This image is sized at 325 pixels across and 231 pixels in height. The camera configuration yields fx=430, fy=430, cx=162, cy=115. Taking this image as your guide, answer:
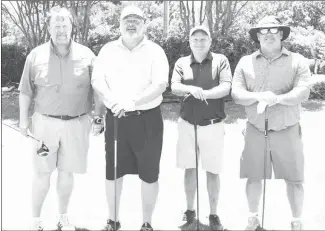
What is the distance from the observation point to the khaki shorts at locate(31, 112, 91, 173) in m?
3.86

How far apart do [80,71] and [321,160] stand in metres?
4.22

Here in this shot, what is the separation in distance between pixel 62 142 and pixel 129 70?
915mm

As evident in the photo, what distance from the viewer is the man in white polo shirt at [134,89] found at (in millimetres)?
3693

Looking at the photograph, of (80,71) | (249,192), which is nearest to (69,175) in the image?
(80,71)

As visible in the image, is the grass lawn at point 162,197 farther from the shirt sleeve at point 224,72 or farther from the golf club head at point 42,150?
the shirt sleeve at point 224,72

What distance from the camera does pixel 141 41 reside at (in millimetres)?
3812

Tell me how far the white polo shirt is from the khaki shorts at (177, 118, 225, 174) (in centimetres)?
50

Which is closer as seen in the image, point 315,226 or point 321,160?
point 315,226

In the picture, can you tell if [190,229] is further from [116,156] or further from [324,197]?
[324,197]

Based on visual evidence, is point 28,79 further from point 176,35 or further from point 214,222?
point 176,35

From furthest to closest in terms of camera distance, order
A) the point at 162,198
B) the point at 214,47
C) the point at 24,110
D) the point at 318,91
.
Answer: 1. the point at 318,91
2. the point at 214,47
3. the point at 162,198
4. the point at 24,110

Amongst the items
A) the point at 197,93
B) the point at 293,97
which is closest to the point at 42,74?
the point at 197,93

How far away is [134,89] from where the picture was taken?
371cm

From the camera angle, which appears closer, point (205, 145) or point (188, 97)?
point (188, 97)
